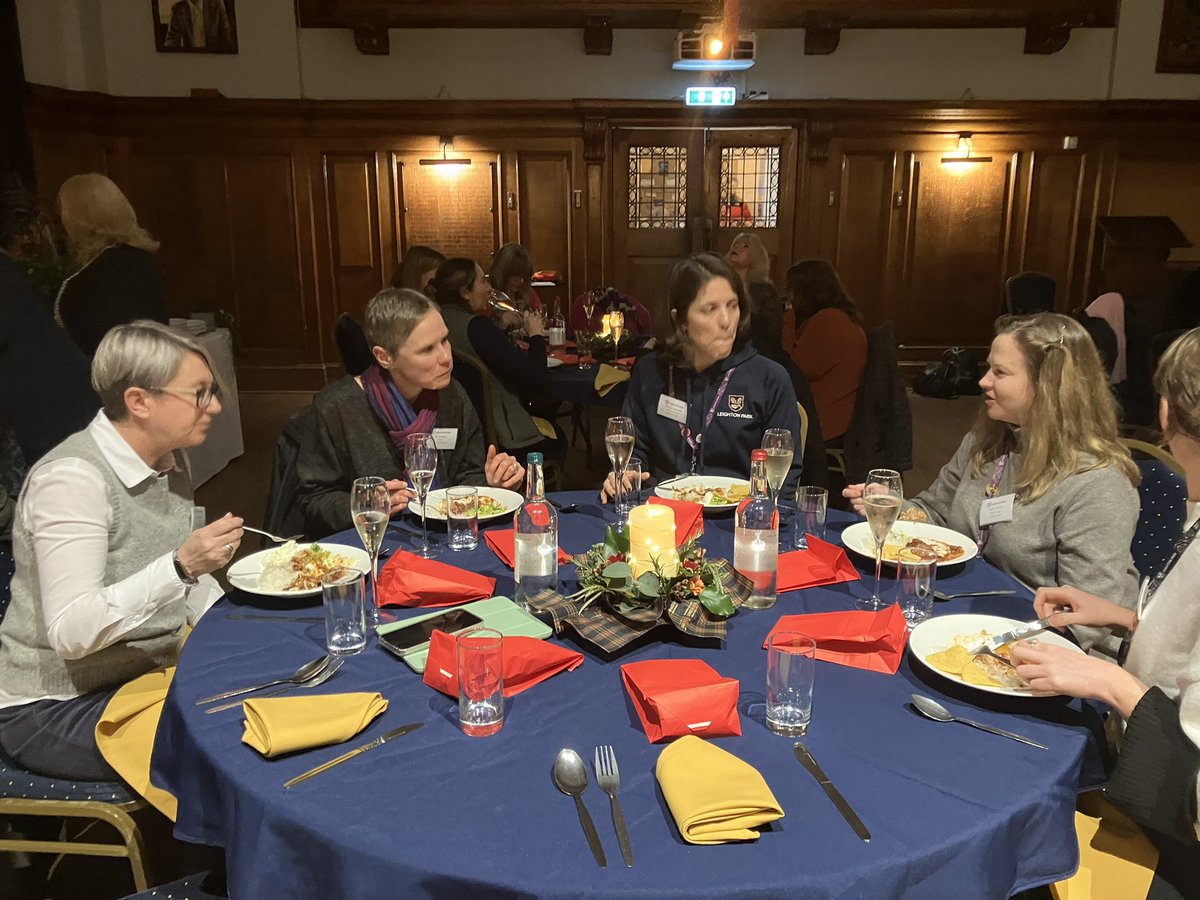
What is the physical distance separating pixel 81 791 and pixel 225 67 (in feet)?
27.9

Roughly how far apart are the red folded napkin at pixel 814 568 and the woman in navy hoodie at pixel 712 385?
0.86 meters

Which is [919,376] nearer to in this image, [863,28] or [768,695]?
[863,28]

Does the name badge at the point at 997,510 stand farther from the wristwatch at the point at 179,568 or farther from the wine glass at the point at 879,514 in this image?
the wristwatch at the point at 179,568

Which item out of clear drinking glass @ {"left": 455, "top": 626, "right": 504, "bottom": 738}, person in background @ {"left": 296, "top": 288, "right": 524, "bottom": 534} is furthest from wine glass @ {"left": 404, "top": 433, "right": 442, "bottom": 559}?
clear drinking glass @ {"left": 455, "top": 626, "right": 504, "bottom": 738}

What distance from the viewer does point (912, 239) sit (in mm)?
9227

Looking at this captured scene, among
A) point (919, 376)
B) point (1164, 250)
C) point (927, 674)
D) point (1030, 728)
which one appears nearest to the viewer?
point (1030, 728)

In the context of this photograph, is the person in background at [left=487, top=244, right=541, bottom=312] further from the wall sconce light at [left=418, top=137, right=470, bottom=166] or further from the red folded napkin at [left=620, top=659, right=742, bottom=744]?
the red folded napkin at [left=620, top=659, right=742, bottom=744]

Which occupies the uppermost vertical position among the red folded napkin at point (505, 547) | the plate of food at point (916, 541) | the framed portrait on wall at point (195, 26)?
the framed portrait on wall at point (195, 26)

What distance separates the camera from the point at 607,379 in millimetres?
4750

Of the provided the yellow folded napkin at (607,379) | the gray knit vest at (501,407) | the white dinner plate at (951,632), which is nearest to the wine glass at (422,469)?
the white dinner plate at (951,632)

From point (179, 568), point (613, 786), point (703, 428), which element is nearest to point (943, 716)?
Result: point (613, 786)

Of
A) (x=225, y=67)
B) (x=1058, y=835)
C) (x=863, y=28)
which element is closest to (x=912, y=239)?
(x=863, y=28)

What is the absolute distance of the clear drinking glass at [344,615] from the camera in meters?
1.63

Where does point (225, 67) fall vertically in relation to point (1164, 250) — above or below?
above
